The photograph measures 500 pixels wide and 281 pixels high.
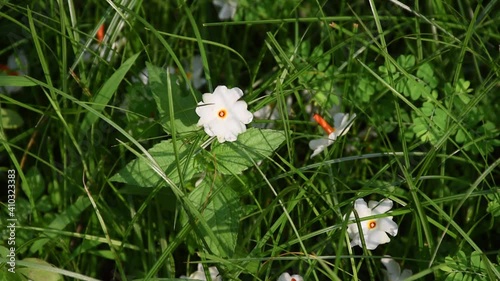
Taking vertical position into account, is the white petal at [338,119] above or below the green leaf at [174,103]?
below

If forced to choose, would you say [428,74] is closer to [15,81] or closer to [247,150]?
[247,150]

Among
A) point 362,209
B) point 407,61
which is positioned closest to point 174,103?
point 362,209

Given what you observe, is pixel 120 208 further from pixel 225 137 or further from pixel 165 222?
pixel 225 137

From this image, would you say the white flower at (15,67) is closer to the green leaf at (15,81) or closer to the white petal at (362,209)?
the green leaf at (15,81)

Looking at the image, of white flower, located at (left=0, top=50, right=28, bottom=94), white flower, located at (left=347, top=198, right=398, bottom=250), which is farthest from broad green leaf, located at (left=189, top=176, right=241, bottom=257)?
white flower, located at (left=0, top=50, right=28, bottom=94)

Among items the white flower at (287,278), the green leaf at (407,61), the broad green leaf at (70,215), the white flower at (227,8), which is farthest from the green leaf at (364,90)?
the broad green leaf at (70,215)
